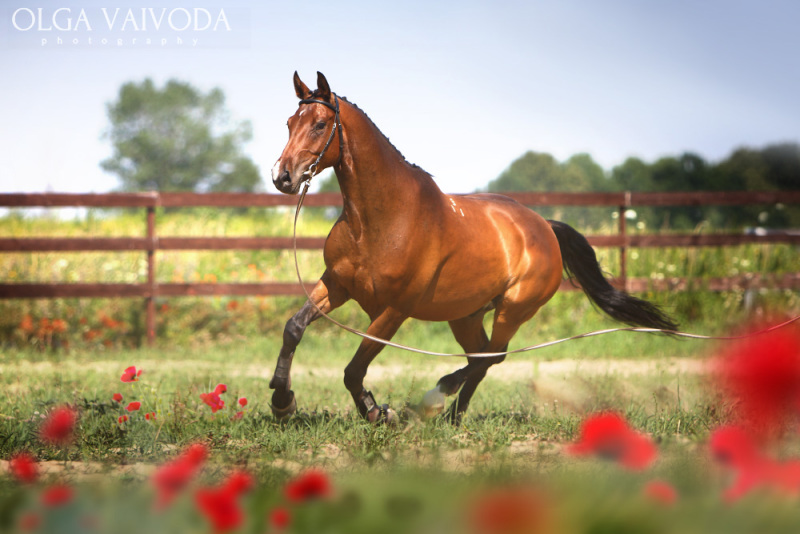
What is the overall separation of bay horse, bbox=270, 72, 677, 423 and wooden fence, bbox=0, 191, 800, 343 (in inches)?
143

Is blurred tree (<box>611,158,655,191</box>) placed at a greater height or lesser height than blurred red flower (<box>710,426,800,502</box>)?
greater

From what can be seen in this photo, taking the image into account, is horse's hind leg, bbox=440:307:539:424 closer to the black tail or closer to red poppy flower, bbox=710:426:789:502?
the black tail

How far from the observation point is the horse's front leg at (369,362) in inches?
143

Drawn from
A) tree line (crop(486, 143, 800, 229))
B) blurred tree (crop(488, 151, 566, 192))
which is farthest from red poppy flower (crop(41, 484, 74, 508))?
blurred tree (crop(488, 151, 566, 192))

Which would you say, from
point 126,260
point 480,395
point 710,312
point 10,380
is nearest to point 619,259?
point 710,312

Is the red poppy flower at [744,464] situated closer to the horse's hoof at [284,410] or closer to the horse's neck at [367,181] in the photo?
the horse's neck at [367,181]

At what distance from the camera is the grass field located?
90cm

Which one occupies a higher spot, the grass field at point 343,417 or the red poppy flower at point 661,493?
the red poppy flower at point 661,493

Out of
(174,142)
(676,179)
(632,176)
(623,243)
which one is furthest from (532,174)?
(174,142)

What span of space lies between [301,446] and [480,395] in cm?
187

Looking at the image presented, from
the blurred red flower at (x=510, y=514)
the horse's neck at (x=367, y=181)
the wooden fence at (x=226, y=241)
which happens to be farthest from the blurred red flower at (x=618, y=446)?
the wooden fence at (x=226, y=241)

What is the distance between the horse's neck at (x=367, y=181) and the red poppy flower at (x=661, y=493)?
258 centimetres

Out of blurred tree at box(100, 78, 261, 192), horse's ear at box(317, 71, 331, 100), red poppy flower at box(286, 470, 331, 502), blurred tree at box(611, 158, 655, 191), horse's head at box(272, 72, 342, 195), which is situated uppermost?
blurred tree at box(100, 78, 261, 192)

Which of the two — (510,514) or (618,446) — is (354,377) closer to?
(618,446)
